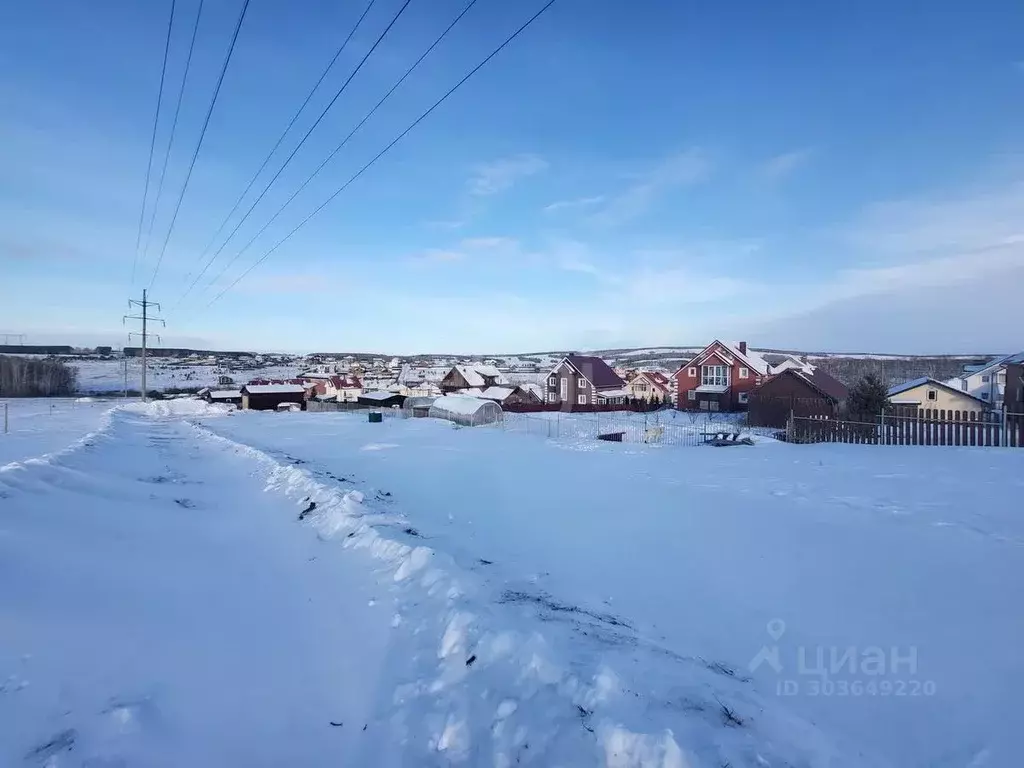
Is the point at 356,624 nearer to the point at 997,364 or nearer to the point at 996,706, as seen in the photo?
the point at 996,706

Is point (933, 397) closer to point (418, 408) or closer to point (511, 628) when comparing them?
point (418, 408)

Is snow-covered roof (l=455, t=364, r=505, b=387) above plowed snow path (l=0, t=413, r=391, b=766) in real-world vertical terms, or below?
above

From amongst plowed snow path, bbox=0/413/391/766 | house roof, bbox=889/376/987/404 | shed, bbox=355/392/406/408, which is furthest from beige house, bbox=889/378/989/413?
shed, bbox=355/392/406/408

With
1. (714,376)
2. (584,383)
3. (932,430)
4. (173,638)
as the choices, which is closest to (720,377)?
(714,376)

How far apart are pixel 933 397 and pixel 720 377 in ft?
49.0

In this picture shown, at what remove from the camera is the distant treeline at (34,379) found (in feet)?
238

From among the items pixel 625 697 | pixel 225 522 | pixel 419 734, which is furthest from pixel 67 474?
pixel 625 697

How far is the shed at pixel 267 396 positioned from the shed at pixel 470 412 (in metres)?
34.9

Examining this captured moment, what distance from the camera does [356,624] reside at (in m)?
4.64

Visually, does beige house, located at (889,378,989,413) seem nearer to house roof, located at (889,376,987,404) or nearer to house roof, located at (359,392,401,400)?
house roof, located at (889,376,987,404)

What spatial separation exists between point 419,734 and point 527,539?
4068 mm

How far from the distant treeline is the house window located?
295 ft

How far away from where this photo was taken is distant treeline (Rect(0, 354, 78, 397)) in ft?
238

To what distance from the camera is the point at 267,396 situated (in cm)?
6162
